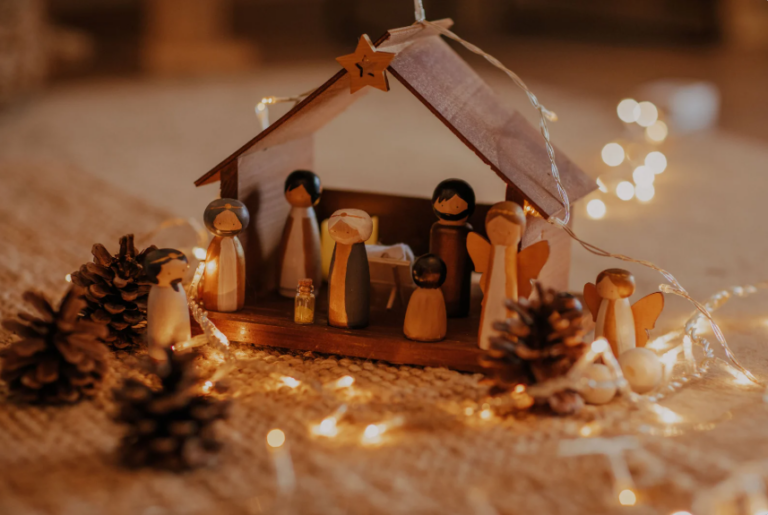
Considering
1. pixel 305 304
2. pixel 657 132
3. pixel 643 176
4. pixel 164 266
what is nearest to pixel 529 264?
pixel 305 304

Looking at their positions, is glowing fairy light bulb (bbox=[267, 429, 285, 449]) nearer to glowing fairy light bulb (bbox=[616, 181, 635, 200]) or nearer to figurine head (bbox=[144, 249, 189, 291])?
figurine head (bbox=[144, 249, 189, 291])

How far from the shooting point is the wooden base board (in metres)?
0.82

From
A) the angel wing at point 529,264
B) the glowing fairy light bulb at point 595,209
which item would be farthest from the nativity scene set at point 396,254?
the glowing fairy light bulb at point 595,209

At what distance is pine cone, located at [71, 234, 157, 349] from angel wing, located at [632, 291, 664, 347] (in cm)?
50

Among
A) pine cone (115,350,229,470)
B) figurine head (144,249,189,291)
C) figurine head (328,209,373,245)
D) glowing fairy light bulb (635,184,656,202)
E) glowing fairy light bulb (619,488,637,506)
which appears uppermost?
glowing fairy light bulb (635,184,656,202)

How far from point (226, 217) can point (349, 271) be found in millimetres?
144

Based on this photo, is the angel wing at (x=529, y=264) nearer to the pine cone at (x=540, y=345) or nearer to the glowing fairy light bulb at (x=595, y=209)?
the pine cone at (x=540, y=345)

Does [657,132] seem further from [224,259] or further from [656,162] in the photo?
[224,259]

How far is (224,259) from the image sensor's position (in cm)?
86

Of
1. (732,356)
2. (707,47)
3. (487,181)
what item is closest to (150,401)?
(732,356)

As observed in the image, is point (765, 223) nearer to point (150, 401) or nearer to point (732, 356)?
point (732, 356)

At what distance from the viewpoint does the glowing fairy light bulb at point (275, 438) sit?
69 centimetres

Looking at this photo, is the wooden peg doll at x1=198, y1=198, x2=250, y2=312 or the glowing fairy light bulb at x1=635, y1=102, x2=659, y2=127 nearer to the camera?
the wooden peg doll at x1=198, y1=198, x2=250, y2=312

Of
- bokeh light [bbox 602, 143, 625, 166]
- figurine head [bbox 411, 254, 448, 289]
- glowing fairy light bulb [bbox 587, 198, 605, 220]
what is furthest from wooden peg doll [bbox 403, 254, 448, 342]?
bokeh light [bbox 602, 143, 625, 166]
